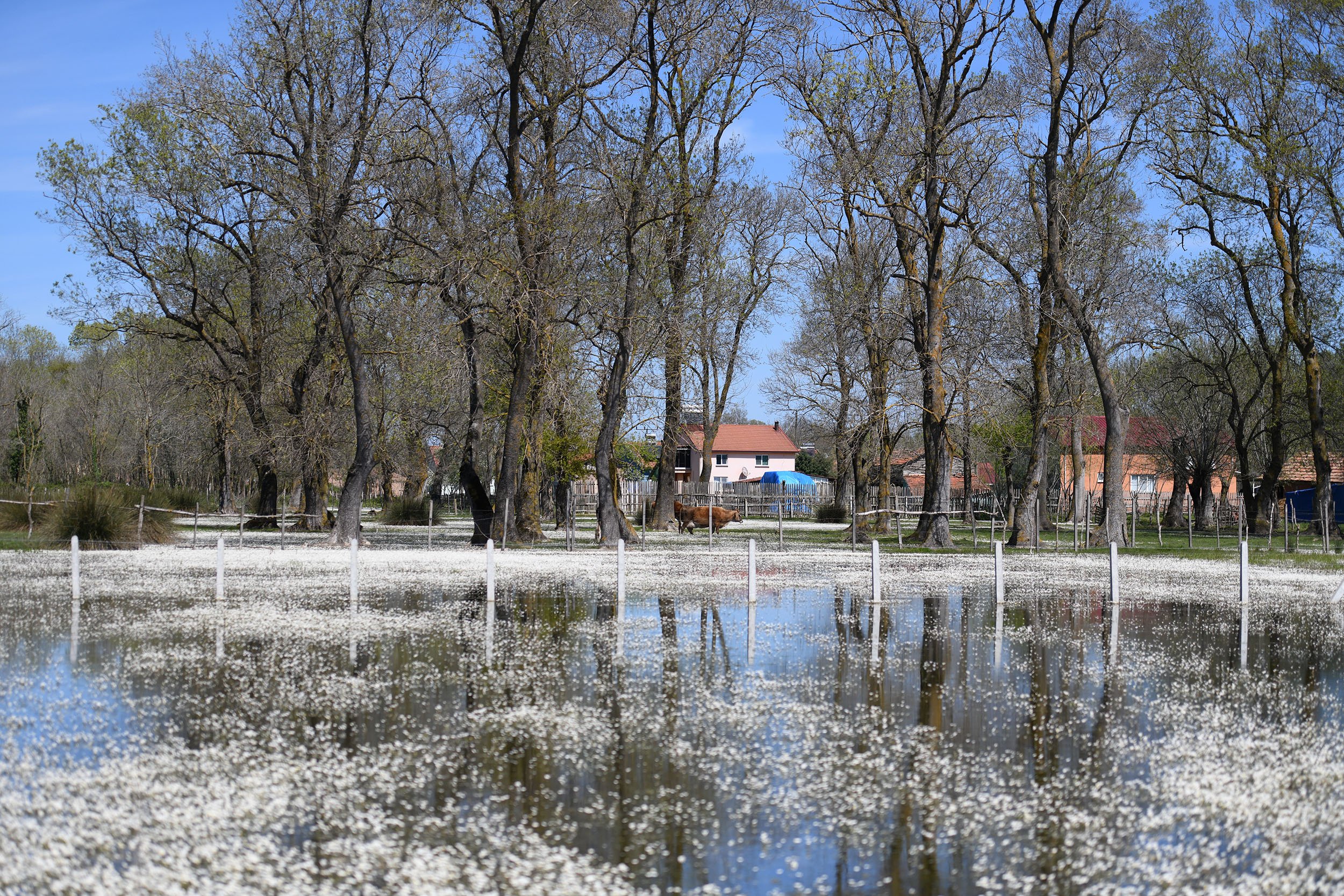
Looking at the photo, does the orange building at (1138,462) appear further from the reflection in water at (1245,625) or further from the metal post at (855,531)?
the reflection in water at (1245,625)

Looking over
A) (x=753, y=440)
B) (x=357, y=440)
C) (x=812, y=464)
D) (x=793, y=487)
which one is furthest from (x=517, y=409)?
(x=753, y=440)

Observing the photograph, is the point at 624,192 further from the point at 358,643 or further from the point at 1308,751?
the point at 1308,751

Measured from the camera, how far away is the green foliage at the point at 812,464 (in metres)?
105

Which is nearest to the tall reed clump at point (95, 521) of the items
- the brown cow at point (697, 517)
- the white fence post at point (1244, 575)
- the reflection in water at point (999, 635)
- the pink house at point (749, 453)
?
the brown cow at point (697, 517)

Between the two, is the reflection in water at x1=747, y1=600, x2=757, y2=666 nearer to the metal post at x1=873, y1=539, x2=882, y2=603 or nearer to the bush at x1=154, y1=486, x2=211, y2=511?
the metal post at x1=873, y1=539, x2=882, y2=603

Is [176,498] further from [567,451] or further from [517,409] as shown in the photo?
[517,409]

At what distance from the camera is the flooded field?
20.1 feet

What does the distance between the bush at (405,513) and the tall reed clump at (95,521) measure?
67.2ft

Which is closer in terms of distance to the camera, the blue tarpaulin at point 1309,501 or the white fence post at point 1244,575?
the white fence post at point 1244,575

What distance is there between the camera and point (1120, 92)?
1476 inches

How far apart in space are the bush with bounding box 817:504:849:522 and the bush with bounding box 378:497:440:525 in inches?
739

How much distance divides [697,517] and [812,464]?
6590 centimetres

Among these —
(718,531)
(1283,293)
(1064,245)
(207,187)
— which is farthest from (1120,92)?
(207,187)

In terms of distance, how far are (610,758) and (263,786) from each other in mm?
2272
